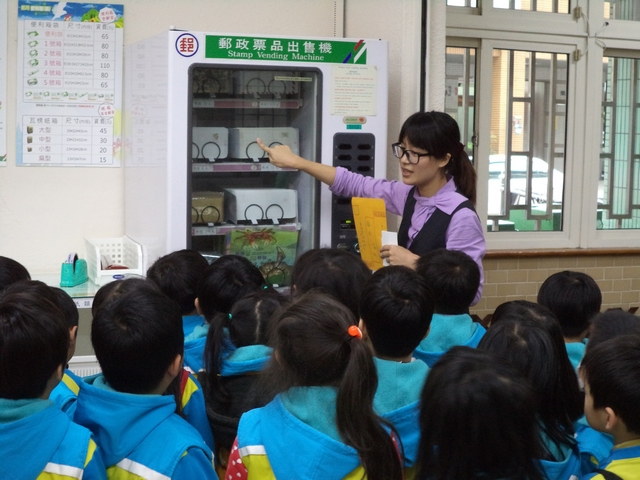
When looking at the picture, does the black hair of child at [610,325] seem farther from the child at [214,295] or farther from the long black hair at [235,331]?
the child at [214,295]

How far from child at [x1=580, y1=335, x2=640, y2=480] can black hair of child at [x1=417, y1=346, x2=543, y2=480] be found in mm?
235

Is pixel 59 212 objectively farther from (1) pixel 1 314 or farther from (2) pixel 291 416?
(2) pixel 291 416

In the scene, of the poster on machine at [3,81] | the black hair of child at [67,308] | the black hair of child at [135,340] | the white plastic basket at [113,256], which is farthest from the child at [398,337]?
the poster on machine at [3,81]

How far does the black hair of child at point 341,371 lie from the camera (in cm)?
→ 147

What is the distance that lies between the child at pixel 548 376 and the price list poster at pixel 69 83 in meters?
2.61

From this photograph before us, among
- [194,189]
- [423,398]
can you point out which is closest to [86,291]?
[194,189]

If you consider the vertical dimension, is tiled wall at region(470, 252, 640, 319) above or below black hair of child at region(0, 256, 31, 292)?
below

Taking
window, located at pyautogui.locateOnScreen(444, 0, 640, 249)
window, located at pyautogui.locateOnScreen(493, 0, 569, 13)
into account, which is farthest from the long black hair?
window, located at pyautogui.locateOnScreen(493, 0, 569, 13)

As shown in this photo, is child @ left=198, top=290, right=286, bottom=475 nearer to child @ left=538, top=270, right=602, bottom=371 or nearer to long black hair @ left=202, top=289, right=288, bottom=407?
long black hair @ left=202, top=289, right=288, bottom=407

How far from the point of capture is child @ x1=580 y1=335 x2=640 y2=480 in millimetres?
1425

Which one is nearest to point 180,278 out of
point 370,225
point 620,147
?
point 370,225

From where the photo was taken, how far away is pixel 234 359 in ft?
6.37

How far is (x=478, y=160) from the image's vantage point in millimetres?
4652

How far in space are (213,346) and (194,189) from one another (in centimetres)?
171
